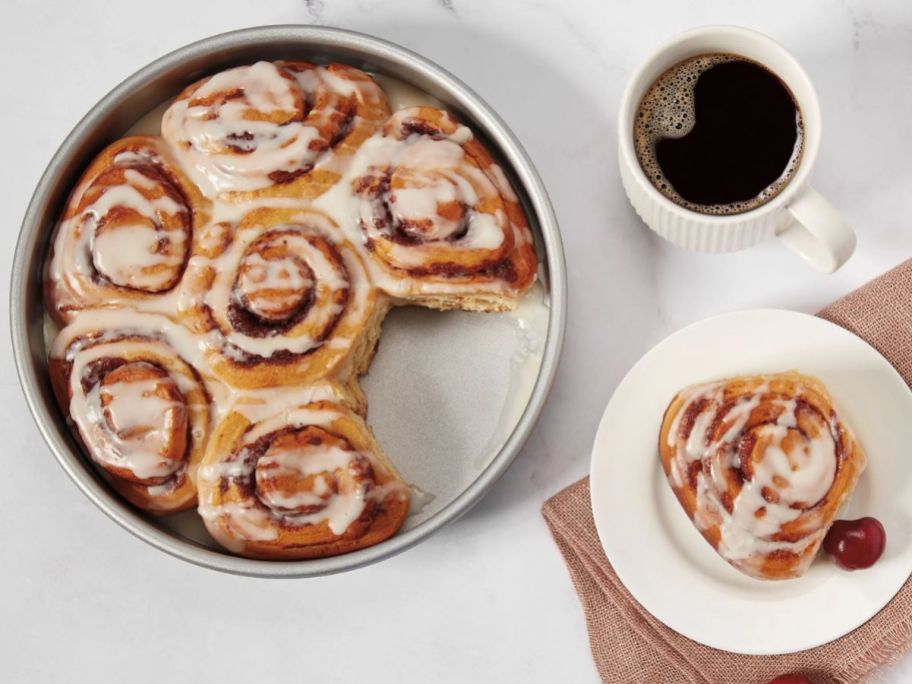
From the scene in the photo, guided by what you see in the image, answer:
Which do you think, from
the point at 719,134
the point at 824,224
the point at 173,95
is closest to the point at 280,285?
the point at 173,95

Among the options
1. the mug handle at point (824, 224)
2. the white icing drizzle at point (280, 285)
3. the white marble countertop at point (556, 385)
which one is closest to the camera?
the mug handle at point (824, 224)

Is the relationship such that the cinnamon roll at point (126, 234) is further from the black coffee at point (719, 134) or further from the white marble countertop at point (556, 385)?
the black coffee at point (719, 134)

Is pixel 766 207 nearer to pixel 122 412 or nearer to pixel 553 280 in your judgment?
pixel 553 280

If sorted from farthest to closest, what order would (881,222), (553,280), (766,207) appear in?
(881,222), (553,280), (766,207)

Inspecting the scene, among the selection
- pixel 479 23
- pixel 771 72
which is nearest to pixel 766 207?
pixel 771 72

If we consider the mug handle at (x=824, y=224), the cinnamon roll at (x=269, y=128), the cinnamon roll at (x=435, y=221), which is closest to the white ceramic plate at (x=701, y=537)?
the mug handle at (x=824, y=224)
